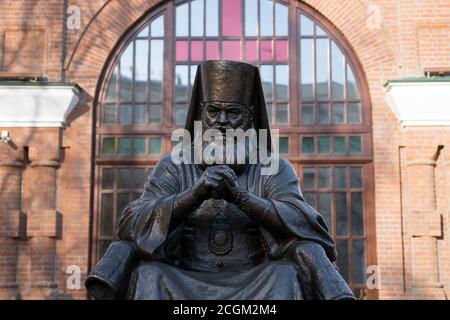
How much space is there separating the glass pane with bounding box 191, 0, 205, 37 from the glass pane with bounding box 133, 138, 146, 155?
1.80 meters

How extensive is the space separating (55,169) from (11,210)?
85 cm

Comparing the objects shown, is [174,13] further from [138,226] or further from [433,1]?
[138,226]

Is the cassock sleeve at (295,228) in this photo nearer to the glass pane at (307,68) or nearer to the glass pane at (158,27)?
the glass pane at (307,68)

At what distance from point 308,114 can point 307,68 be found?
2.32 ft

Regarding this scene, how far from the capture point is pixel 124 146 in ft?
37.0

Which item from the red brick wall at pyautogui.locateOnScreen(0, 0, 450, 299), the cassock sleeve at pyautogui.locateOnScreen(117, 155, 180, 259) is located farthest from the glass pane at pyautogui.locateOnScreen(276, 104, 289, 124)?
the cassock sleeve at pyautogui.locateOnScreen(117, 155, 180, 259)

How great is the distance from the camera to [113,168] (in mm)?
11211

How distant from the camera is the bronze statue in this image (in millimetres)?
3494

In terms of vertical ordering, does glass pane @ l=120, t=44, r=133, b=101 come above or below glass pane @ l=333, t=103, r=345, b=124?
above

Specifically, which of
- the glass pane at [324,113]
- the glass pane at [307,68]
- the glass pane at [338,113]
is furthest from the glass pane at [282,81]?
the glass pane at [338,113]

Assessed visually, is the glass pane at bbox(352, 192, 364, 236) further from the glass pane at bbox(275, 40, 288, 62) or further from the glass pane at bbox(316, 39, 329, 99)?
the glass pane at bbox(275, 40, 288, 62)

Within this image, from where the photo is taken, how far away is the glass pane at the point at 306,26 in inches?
454

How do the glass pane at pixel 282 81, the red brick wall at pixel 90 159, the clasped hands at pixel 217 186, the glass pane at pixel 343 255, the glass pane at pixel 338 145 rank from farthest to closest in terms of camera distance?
the glass pane at pixel 282 81 < the glass pane at pixel 338 145 < the glass pane at pixel 343 255 < the red brick wall at pixel 90 159 < the clasped hands at pixel 217 186

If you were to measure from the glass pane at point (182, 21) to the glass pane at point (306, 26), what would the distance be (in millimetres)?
1748
